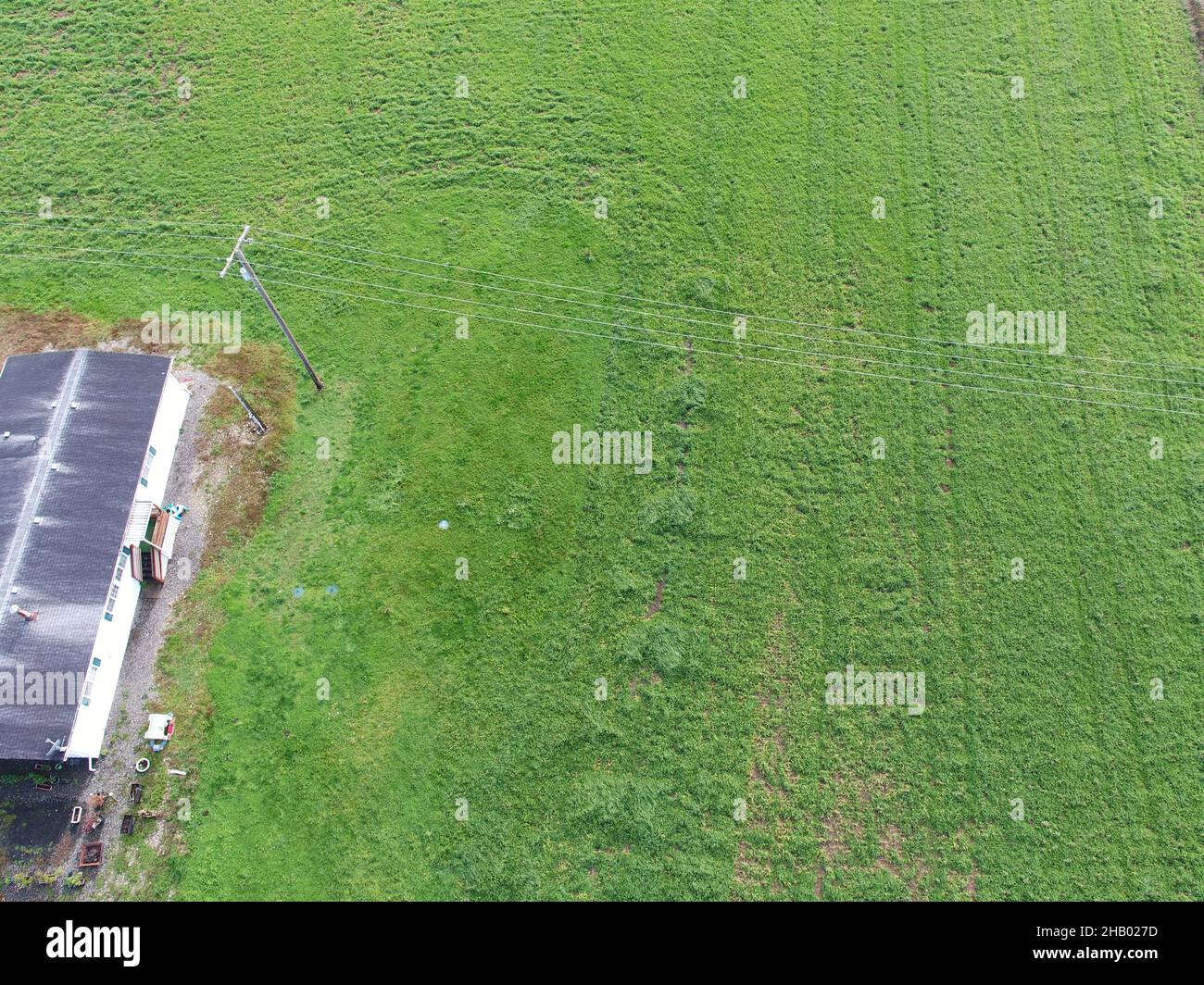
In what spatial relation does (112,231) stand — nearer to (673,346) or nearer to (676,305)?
(676,305)

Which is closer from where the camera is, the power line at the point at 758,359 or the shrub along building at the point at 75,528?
the shrub along building at the point at 75,528

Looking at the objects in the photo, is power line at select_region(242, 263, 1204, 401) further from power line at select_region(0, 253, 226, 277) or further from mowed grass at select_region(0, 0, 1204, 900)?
power line at select_region(0, 253, 226, 277)

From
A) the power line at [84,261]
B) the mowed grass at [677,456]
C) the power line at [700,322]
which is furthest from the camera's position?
the power line at [84,261]

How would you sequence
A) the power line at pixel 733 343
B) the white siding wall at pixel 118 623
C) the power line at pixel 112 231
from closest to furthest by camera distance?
the white siding wall at pixel 118 623 < the power line at pixel 733 343 < the power line at pixel 112 231

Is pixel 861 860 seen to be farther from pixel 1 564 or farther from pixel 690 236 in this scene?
Result: pixel 1 564

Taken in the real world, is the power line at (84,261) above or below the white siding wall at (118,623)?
above

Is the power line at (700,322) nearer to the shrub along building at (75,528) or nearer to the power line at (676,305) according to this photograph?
the power line at (676,305)

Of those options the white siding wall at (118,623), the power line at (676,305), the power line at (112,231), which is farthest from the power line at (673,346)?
the white siding wall at (118,623)

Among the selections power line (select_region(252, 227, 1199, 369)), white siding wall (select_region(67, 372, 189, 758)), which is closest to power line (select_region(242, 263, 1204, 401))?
power line (select_region(252, 227, 1199, 369))

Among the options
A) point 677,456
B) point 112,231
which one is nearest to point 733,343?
point 677,456
